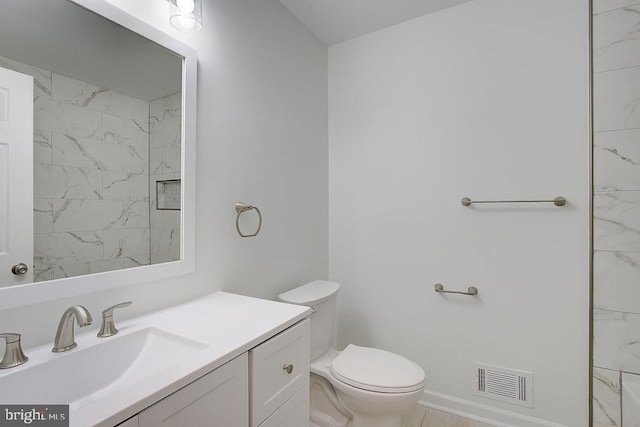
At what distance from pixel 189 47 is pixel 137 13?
0.65 feet

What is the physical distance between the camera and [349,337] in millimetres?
2203

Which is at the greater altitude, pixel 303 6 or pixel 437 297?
pixel 303 6

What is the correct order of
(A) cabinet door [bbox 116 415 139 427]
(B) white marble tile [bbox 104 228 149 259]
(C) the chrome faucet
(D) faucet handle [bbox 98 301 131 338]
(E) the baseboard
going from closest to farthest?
(A) cabinet door [bbox 116 415 139 427], (C) the chrome faucet, (D) faucet handle [bbox 98 301 131 338], (B) white marble tile [bbox 104 228 149 259], (E) the baseboard

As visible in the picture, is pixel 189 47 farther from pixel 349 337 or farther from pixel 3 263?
pixel 349 337

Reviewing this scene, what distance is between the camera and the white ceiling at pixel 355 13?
71.2 inches

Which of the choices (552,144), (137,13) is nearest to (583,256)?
(552,144)

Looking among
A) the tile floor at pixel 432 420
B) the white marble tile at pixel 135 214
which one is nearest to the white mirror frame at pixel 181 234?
the white marble tile at pixel 135 214

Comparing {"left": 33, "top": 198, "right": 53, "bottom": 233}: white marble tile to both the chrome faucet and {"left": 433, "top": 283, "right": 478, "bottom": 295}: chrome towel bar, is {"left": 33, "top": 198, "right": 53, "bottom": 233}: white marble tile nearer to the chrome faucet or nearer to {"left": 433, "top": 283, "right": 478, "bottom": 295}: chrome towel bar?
the chrome faucet

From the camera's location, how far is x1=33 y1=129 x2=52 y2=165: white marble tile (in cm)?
86
